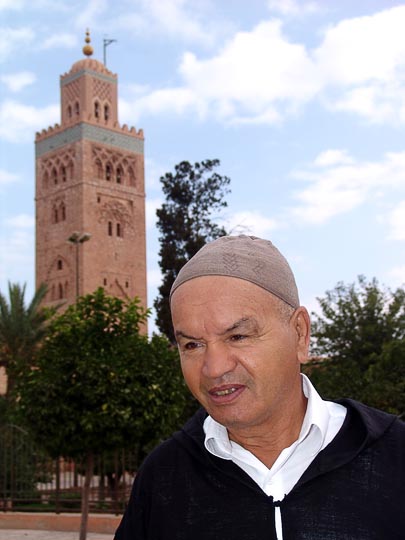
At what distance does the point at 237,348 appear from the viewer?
1446mm

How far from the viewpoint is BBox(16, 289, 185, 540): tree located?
866 cm

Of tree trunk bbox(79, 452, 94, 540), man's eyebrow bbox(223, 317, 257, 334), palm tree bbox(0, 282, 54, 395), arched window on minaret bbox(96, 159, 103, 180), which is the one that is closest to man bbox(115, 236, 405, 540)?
man's eyebrow bbox(223, 317, 257, 334)

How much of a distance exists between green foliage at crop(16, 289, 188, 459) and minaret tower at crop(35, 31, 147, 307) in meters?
37.0

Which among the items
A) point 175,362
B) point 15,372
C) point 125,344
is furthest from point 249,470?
point 15,372

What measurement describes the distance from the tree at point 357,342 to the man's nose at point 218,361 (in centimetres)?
1278

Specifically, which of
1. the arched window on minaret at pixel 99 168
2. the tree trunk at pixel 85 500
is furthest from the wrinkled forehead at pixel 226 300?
the arched window on minaret at pixel 99 168

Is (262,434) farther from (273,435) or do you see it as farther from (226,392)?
(226,392)

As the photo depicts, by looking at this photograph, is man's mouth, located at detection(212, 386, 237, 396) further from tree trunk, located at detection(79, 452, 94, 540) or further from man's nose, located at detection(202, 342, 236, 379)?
tree trunk, located at detection(79, 452, 94, 540)

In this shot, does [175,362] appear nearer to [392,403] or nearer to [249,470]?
[392,403]

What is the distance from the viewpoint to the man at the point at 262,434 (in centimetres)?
140

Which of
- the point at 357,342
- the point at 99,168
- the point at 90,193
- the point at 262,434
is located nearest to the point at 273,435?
the point at 262,434

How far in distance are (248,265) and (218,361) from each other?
0.64ft

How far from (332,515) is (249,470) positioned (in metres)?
0.21

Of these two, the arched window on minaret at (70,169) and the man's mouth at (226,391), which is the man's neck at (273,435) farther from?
the arched window on minaret at (70,169)
